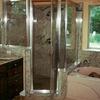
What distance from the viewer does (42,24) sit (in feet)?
17.5

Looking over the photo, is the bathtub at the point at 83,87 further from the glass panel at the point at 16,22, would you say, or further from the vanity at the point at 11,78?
the glass panel at the point at 16,22

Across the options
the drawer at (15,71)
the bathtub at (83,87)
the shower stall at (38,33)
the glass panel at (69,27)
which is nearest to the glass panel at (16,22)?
the shower stall at (38,33)

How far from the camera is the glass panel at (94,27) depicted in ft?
16.6

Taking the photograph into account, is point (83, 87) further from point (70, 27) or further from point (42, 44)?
point (42, 44)

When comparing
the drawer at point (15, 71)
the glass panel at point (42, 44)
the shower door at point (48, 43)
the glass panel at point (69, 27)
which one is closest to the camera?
the drawer at point (15, 71)

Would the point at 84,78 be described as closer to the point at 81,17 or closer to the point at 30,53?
the point at 30,53

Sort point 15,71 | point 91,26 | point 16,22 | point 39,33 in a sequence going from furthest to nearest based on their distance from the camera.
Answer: point 39,33 → point 91,26 → point 16,22 → point 15,71

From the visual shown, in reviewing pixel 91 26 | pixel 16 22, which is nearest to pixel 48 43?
pixel 16 22

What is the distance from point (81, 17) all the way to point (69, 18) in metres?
0.43

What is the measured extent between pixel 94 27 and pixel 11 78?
6.91 ft

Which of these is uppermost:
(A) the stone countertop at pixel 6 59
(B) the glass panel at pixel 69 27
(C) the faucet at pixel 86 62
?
(B) the glass panel at pixel 69 27

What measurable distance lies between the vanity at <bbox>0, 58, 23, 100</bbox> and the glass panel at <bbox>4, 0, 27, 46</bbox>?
52 cm

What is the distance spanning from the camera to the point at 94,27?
16.7 feet

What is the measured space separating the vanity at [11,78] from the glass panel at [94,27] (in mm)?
1637
